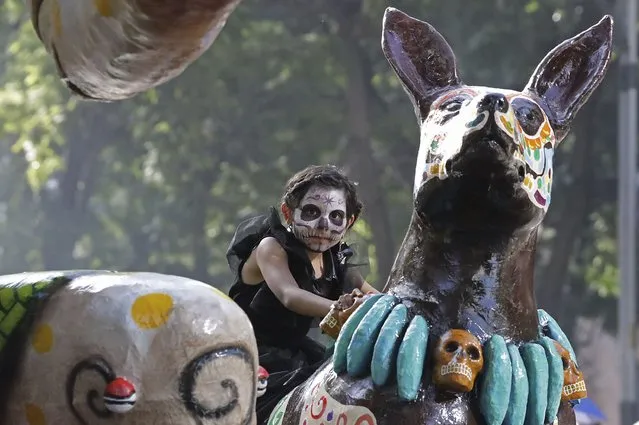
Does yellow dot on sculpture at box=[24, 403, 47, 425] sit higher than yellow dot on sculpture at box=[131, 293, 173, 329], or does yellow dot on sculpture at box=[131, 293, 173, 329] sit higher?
yellow dot on sculpture at box=[131, 293, 173, 329]

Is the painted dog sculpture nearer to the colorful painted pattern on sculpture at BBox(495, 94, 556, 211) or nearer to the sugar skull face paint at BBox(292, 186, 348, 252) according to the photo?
the colorful painted pattern on sculpture at BBox(495, 94, 556, 211)

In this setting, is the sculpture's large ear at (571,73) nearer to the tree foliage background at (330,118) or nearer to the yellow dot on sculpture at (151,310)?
the yellow dot on sculpture at (151,310)

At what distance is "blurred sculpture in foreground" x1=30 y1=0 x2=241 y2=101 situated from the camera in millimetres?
1691

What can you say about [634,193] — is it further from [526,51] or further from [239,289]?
[239,289]

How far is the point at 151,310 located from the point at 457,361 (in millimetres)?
1460

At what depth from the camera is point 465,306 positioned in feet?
11.3

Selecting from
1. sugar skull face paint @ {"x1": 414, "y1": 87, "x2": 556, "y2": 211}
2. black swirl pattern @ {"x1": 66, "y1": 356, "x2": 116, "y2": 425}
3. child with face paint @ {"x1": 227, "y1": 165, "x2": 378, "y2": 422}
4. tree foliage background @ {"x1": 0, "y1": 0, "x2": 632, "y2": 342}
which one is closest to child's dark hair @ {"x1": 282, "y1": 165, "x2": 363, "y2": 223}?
child with face paint @ {"x1": 227, "y1": 165, "x2": 378, "y2": 422}

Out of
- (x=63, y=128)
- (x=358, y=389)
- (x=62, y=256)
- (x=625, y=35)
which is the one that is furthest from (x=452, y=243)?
(x=62, y=256)

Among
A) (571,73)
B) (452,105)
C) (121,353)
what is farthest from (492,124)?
(121,353)

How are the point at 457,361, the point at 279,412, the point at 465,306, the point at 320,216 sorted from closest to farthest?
1. the point at 457,361
2. the point at 465,306
3. the point at 279,412
4. the point at 320,216

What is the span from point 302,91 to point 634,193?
12.8 ft

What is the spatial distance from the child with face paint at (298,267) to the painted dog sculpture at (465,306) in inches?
22.3

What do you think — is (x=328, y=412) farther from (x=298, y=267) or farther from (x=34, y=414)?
(x=34, y=414)

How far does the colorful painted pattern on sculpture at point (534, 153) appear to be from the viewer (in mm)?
3357
